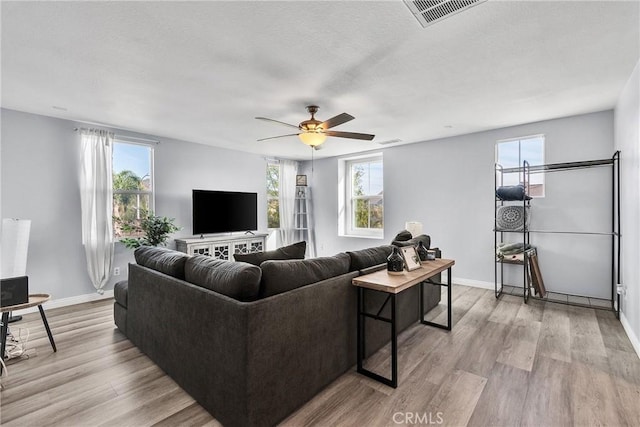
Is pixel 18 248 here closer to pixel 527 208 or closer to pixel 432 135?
pixel 432 135

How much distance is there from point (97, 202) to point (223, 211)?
1.83 meters

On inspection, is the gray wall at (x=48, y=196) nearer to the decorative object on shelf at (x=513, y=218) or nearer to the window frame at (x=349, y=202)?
the window frame at (x=349, y=202)

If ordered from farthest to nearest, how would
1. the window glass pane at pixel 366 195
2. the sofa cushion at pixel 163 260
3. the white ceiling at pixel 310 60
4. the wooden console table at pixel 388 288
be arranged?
1. the window glass pane at pixel 366 195
2. the sofa cushion at pixel 163 260
3. the wooden console table at pixel 388 288
4. the white ceiling at pixel 310 60

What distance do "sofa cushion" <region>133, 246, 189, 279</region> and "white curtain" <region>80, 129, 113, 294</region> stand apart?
1.80 metres

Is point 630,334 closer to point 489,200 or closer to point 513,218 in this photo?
point 513,218

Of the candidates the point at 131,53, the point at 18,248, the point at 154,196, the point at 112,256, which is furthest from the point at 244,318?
the point at 154,196

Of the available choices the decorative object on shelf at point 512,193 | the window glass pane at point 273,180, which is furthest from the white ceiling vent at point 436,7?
the window glass pane at point 273,180

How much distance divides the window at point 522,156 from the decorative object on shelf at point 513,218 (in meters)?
0.44

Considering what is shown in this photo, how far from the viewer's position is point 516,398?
1.93 metres

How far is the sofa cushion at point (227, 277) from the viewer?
1.69 m

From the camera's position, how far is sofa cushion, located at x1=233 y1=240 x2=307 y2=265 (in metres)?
2.24

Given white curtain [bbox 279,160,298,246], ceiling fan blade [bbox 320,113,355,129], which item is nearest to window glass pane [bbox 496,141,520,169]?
ceiling fan blade [bbox 320,113,355,129]

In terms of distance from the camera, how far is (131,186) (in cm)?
452

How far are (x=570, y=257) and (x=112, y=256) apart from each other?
6194 millimetres
